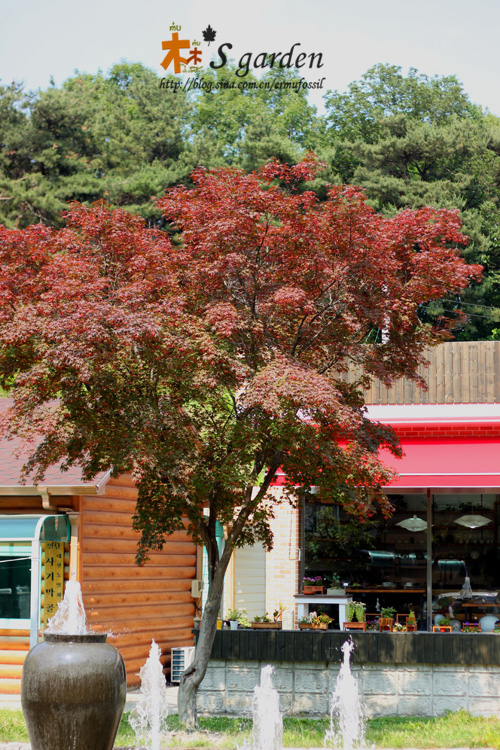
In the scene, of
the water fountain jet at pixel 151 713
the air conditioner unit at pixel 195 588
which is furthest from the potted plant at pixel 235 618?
the air conditioner unit at pixel 195 588

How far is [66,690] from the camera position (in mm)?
7984

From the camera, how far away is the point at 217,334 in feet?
34.8

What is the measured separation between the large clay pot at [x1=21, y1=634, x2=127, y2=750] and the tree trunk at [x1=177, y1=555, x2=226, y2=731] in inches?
127

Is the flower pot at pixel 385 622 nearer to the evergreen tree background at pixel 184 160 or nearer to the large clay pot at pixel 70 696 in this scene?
the large clay pot at pixel 70 696

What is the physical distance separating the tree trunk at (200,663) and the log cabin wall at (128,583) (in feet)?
9.85

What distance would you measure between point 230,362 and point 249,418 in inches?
33.4

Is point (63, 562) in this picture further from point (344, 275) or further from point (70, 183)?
point (70, 183)

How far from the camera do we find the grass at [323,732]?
10.4 m

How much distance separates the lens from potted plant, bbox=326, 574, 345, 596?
16.9 m

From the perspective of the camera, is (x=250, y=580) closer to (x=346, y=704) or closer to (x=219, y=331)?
(x=346, y=704)

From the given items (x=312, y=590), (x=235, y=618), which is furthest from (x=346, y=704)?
(x=312, y=590)

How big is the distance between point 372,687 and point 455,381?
24.9 feet

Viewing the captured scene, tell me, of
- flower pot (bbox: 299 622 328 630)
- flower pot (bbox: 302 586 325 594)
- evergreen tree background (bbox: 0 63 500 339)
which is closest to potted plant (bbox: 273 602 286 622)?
flower pot (bbox: 302 586 325 594)

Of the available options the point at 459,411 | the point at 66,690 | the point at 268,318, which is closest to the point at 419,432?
the point at 459,411
